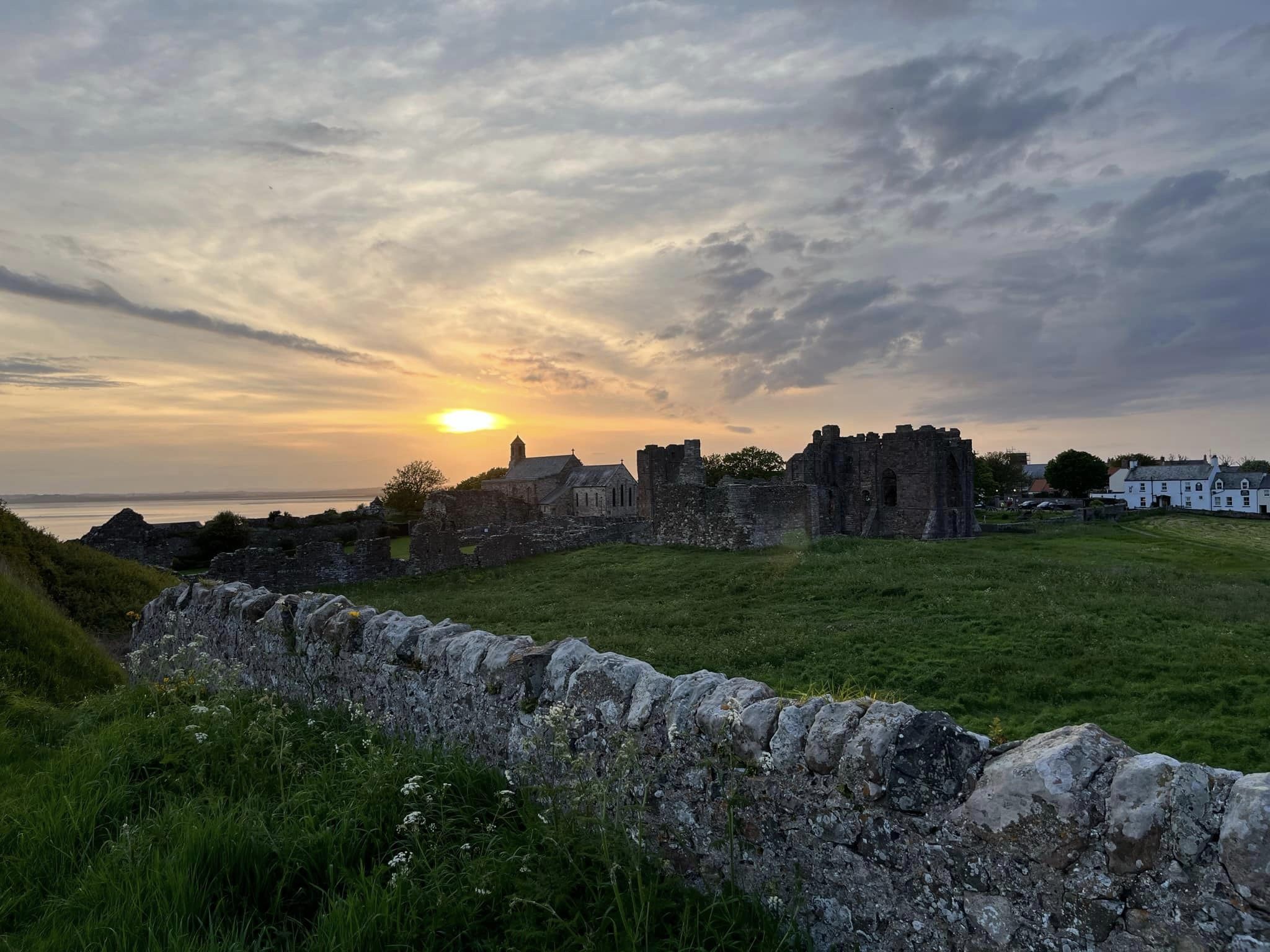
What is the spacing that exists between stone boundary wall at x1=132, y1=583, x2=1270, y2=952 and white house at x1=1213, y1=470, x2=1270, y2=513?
118 m

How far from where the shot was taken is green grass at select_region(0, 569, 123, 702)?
810cm

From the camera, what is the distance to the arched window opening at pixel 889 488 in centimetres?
4495

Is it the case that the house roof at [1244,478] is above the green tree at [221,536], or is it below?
above

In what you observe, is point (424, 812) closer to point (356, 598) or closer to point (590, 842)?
point (590, 842)

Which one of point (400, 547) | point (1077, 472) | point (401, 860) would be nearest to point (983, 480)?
point (1077, 472)

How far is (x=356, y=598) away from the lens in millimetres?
24281

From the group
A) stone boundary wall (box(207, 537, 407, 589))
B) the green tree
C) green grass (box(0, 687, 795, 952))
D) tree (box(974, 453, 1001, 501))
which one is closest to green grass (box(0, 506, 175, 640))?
stone boundary wall (box(207, 537, 407, 589))

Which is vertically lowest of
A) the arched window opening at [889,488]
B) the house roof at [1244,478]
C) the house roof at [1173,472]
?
the arched window opening at [889,488]

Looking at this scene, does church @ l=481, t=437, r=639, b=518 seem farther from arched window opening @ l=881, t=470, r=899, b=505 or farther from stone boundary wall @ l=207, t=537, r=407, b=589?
stone boundary wall @ l=207, t=537, r=407, b=589

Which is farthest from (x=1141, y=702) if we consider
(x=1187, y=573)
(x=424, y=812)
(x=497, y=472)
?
(x=497, y=472)

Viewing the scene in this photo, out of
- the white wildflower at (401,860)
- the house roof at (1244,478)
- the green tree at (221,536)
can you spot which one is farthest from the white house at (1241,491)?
the white wildflower at (401,860)

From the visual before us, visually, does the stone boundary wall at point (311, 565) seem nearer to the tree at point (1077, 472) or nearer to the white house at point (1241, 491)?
the tree at point (1077, 472)

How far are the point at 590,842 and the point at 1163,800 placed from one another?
2.72m

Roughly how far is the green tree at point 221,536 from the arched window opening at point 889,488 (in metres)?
39.1
